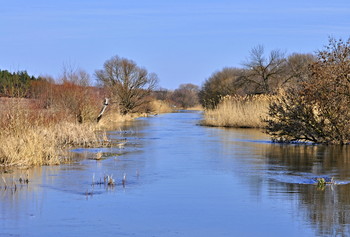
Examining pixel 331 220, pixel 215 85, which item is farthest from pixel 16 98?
pixel 215 85

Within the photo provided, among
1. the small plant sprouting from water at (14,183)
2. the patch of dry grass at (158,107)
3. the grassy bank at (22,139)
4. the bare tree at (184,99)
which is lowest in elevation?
the small plant sprouting from water at (14,183)

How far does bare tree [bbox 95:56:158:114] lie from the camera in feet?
173

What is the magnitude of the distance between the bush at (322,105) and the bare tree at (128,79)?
3154 cm

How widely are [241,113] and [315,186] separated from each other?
2182 cm

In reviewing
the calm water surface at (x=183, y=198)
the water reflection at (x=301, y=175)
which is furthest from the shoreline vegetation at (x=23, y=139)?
the water reflection at (x=301, y=175)

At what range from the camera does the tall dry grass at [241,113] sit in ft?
106

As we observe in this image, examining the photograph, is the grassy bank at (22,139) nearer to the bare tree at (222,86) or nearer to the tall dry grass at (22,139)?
the tall dry grass at (22,139)

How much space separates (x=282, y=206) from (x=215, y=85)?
51.4m

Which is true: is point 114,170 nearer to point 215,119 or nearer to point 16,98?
point 16,98

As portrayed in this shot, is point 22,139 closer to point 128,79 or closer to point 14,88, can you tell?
point 14,88

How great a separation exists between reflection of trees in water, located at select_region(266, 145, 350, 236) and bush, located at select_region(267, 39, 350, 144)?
826 millimetres

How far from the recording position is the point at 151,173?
13.6 metres

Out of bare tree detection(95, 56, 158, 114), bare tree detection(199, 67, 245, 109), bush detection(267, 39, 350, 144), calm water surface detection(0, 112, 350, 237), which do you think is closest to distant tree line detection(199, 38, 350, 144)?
bush detection(267, 39, 350, 144)

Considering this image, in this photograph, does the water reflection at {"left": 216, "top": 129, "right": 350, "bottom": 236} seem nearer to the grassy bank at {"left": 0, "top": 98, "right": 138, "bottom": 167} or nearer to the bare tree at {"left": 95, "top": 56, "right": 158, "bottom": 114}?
the grassy bank at {"left": 0, "top": 98, "right": 138, "bottom": 167}
